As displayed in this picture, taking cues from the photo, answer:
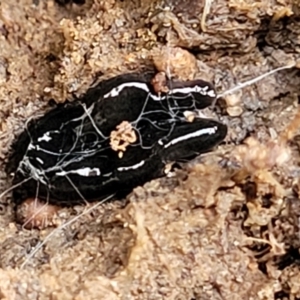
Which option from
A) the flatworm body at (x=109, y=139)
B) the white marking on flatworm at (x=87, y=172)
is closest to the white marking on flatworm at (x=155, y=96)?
the flatworm body at (x=109, y=139)

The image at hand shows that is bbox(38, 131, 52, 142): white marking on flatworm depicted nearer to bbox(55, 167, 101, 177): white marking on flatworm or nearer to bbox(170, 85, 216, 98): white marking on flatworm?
bbox(55, 167, 101, 177): white marking on flatworm

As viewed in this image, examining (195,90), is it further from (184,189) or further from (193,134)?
(184,189)

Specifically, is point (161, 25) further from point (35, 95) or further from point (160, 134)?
point (35, 95)

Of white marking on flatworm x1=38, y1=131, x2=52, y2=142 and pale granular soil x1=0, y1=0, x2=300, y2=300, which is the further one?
white marking on flatworm x1=38, y1=131, x2=52, y2=142

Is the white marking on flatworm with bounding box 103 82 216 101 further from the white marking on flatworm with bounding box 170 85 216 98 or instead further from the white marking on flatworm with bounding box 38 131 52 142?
the white marking on flatworm with bounding box 38 131 52 142

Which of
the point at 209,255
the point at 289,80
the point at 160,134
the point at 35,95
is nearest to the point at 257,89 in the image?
the point at 289,80

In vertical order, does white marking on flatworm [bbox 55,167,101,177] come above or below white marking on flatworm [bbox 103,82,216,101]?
below

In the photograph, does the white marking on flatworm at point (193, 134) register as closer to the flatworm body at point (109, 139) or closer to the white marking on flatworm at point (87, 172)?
the flatworm body at point (109, 139)

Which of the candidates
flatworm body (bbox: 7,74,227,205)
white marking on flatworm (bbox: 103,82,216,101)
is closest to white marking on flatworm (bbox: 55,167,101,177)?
flatworm body (bbox: 7,74,227,205)
